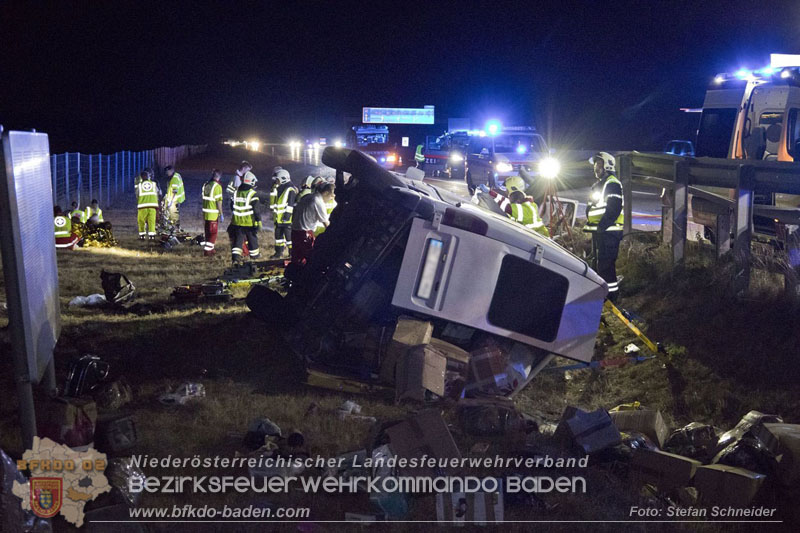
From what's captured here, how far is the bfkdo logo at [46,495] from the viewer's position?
3859 millimetres

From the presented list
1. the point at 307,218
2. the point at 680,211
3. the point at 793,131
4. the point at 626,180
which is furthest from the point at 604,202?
the point at 793,131

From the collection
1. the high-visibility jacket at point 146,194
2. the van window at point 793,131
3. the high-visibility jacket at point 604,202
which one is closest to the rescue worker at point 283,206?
the high-visibility jacket at point 146,194

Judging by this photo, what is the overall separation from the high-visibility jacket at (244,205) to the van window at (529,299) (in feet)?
23.9

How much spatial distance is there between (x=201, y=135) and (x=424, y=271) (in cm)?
9753

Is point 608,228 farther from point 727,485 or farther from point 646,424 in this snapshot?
point 727,485

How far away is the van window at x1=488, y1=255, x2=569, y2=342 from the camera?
6539 millimetres

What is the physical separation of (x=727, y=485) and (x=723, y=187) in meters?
5.01

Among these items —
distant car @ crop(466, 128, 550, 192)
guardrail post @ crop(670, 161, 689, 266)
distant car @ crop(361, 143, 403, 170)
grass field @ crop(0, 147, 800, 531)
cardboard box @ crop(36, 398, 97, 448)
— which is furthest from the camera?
distant car @ crop(361, 143, 403, 170)

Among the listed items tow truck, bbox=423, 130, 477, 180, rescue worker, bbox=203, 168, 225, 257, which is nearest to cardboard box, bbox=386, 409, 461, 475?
rescue worker, bbox=203, 168, 225, 257

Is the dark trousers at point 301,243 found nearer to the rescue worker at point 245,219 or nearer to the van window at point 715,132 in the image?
the rescue worker at point 245,219

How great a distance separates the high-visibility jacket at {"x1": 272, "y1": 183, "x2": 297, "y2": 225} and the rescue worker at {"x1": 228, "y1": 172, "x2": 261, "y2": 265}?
A: 1.24ft

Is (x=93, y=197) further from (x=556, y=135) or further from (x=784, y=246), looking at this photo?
(x=556, y=135)

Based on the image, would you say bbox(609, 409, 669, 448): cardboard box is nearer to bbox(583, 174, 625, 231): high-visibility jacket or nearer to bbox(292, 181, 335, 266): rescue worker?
bbox(583, 174, 625, 231): high-visibility jacket

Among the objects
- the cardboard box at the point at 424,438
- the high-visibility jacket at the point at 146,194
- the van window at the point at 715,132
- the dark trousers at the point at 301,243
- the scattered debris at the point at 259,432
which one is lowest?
the scattered debris at the point at 259,432
